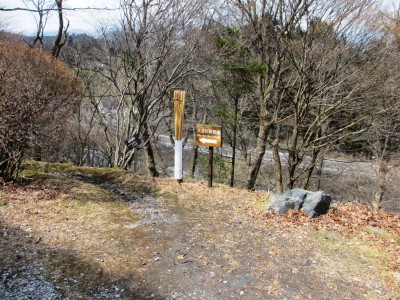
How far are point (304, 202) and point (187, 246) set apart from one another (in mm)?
2526

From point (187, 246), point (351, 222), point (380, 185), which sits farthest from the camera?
point (380, 185)

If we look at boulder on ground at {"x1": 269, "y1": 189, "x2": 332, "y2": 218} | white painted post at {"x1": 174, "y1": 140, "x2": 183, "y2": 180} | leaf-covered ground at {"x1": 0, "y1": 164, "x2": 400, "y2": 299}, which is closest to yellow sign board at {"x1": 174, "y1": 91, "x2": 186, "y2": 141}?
white painted post at {"x1": 174, "y1": 140, "x2": 183, "y2": 180}

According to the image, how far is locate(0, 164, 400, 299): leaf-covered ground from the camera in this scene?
3.69 metres

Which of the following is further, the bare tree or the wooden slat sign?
the wooden slat sign

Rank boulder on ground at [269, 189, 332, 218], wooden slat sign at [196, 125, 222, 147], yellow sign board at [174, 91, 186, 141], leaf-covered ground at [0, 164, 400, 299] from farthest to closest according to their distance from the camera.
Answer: yellow sign board at [174, 91, 186, 141]
wooden slat sign at [196, 125, 222, 147]
boulder on ground at [269, 189, 332, 218]
leaf-covered ground at [0, 164, 400, 299]

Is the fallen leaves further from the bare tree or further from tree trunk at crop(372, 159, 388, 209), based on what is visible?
tree trunk at crop(372, 159, 388, 209)

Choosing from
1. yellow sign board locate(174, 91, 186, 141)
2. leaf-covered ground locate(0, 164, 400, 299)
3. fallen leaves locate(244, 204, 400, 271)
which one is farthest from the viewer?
yellow sign board locate(174, 91, 186, 141)

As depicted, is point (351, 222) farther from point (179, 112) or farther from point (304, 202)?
point (179, 112)

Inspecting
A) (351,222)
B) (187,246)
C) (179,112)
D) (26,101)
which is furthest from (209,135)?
(26,101)

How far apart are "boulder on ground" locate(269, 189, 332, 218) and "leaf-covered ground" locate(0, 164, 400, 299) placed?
0.54 ft

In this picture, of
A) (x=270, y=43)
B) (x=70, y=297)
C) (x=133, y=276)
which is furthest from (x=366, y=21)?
(x=70, y=297)

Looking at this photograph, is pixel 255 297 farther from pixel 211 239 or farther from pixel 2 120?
pixel 2 120

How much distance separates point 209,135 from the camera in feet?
24.0

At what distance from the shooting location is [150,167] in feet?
40.5
